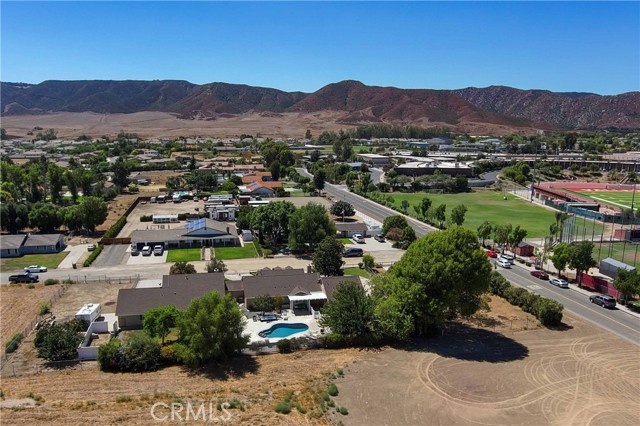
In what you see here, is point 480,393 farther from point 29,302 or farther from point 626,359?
point 29,302

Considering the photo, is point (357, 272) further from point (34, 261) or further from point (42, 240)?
point (42, 240)

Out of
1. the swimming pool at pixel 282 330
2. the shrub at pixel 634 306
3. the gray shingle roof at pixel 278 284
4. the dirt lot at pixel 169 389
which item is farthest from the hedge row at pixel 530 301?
the swimming pool at pixel 282 330

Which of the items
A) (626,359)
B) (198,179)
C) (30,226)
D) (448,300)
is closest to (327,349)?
(448,300)

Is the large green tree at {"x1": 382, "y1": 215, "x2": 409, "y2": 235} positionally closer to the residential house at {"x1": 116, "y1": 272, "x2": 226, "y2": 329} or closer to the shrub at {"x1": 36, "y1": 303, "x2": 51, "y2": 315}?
the residential house at {"x1": 116, "y1": 272, "x2": 226, "y2": 329}

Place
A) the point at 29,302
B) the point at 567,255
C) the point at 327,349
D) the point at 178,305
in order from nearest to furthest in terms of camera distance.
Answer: the point at 327,349, the point at 178,305, the point at 29,302, the point at 567,255

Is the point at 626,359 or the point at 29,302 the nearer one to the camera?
the point at 626,359

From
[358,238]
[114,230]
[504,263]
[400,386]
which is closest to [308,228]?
[358,238]

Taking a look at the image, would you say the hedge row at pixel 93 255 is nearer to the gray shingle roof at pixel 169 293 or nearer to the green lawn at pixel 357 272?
the gray shingle roof at pixel 169 293
